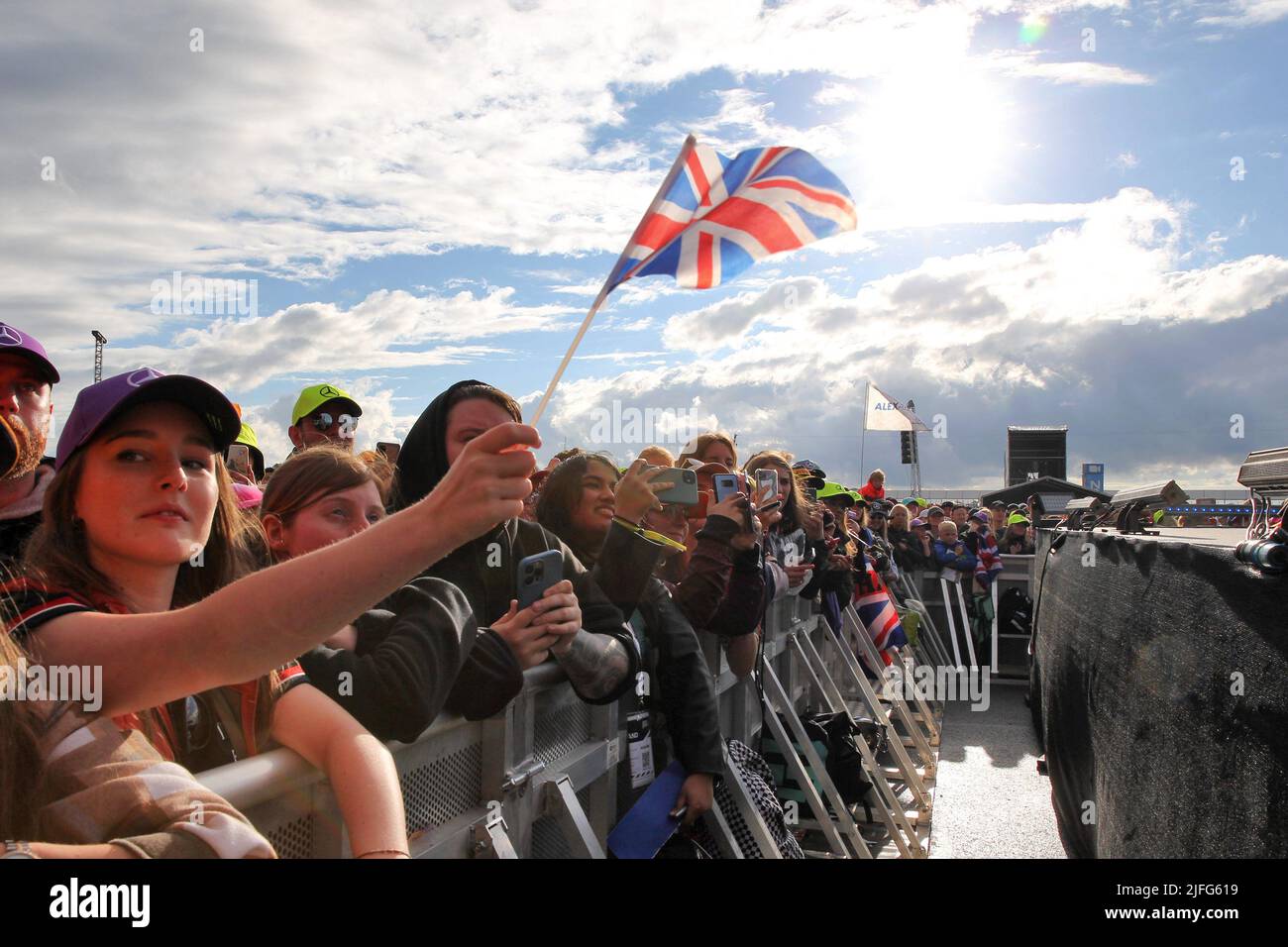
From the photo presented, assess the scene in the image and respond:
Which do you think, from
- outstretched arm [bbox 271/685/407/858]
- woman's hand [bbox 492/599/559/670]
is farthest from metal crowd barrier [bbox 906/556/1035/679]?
outstretched arm [bbox 271/685/407/858]

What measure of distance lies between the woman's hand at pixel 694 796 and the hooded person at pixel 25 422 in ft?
7.89

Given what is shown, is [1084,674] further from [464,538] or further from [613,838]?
[464,538]

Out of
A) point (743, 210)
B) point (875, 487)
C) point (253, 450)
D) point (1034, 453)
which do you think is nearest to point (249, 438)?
point (253, 450)

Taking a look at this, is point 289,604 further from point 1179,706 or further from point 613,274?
point 1179,706

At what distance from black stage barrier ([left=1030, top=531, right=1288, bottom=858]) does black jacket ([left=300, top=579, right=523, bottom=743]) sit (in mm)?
1711

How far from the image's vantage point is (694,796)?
3906mm

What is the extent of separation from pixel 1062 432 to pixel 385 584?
39320 mm

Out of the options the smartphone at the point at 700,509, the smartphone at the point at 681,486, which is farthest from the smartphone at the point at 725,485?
the smartphone at the point at 681,486

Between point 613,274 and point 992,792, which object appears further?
point 992,792

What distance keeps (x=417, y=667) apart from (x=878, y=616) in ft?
26.4

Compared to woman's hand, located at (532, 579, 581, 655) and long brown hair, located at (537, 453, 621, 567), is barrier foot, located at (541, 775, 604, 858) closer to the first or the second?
woman's hand, located at (532, 579, 581, 655)

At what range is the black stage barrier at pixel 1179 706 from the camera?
229cm

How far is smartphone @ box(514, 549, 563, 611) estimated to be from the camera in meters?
2.83
